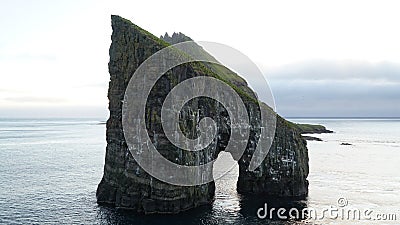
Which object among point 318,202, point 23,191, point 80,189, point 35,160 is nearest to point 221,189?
point 318,202

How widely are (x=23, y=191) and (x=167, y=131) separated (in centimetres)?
3095

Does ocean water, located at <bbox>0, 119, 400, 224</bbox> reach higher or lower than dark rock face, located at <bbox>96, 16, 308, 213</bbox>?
lower

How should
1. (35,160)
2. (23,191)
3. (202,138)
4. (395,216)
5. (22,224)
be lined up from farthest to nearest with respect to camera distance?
(35,160) < (23,191) < (202,138) < (395,216) < (22,224)

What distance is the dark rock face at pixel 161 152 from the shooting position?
61.2 m

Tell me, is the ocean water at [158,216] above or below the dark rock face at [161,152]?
below

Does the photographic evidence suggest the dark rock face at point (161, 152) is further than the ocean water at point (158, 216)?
Yes

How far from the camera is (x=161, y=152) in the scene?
61.1m

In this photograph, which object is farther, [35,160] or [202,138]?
[35,160]

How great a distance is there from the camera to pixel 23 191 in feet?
237

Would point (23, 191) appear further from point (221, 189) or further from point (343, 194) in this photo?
point (343, 194)

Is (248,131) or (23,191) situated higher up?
(248,131)

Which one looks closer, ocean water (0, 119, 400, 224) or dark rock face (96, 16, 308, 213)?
ocean water (0, 119, 400, 224)

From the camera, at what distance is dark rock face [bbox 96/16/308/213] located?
6119 centimetres

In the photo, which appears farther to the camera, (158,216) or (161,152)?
(161,152)
